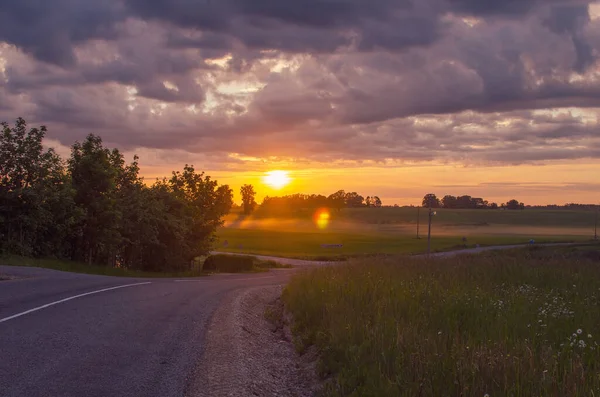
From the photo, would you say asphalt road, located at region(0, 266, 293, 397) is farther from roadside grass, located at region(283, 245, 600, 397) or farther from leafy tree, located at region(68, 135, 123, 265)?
leafy tree, located at region(68, 135, 123, 265)

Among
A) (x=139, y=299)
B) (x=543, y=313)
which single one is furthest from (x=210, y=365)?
(x=139, y=299)

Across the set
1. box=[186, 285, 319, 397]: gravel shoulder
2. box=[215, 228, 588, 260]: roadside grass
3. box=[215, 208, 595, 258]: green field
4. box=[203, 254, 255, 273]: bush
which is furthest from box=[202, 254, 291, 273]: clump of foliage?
box=[215, 208, 595, 258]: green field

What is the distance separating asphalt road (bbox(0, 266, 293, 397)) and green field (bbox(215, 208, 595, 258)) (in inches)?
3053

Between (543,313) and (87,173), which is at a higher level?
(87,173)

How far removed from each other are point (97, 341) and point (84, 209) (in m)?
25.2

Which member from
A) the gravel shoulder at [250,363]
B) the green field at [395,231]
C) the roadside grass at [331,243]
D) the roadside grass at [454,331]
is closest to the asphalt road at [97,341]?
the gravel shoulder at [250,363]

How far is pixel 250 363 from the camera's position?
891cm

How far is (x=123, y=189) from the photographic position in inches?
1575

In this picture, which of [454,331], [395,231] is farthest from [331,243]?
[454,331]

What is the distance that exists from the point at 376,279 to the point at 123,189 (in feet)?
97.5

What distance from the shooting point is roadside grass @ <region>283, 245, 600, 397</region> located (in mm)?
6457

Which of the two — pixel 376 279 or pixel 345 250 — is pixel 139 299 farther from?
pixel 345 250

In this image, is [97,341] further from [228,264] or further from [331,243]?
[331,243]

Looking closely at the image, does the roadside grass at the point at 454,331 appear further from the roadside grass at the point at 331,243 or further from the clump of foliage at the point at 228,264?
the roadside grass at the point at 331,243
